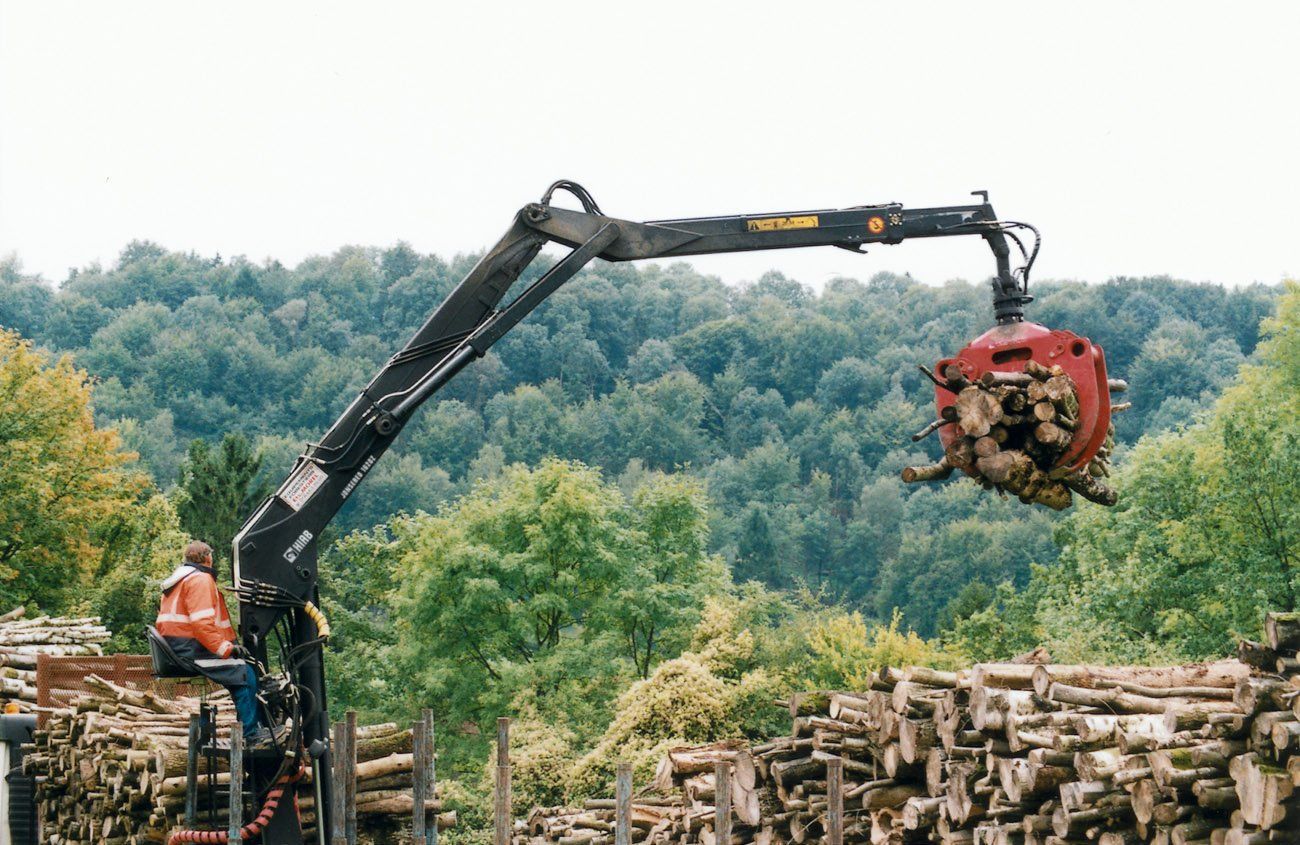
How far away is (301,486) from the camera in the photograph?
39.2ft

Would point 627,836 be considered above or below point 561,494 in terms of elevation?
below

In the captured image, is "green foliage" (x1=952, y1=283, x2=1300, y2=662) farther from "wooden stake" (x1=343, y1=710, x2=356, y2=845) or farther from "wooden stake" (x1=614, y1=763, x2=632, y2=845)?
"wooden stake" (x1=614, y1=763, x2=632, y2=845)

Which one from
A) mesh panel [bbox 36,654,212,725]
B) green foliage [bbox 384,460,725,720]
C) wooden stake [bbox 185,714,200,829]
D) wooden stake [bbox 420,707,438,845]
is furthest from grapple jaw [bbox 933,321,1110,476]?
green foliage [bbox 384,460,725,720]

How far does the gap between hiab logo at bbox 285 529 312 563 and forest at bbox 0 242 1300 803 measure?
15.0 meters

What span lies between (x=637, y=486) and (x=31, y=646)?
5820cm

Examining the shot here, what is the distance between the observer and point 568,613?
4509cm

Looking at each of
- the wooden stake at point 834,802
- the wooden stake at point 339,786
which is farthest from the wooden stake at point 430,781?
the wooden stake at point 834,802

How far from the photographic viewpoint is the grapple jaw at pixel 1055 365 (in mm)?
10438

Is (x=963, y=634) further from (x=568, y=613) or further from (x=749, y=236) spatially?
(x=749, y=236)

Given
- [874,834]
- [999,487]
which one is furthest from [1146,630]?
[999,487]

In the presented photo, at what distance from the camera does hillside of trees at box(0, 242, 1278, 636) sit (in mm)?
87875

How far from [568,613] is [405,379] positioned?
109 ft

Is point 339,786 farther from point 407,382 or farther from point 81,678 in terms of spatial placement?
point 81,678

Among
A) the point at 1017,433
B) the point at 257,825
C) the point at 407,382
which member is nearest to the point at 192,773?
the point at 257,825
